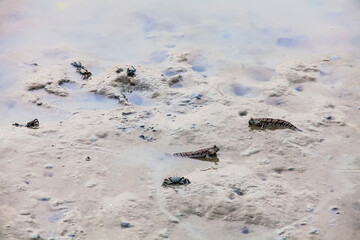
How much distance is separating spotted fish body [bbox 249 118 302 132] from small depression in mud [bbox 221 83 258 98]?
2.36 ft

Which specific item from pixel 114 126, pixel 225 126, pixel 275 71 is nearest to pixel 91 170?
pixel 114 126

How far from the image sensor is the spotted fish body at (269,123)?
589cm

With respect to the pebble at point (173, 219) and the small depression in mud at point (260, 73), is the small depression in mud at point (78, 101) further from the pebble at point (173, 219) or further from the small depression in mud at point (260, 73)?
the pebble at point (173, 219)

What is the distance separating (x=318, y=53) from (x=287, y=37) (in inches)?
28.2

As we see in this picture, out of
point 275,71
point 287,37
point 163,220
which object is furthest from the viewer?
point 287,37

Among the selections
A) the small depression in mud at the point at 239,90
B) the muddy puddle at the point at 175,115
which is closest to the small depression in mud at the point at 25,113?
the muddy puddle at the point at 175,115

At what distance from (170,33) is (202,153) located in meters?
3.35

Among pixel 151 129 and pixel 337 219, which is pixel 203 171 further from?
pixel 337 219

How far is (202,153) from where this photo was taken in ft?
17.7

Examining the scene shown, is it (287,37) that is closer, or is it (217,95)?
(217,95)

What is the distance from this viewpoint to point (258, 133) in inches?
229

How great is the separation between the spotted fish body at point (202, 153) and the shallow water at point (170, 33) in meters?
1.67

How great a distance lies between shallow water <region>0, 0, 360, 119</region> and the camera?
7379mm

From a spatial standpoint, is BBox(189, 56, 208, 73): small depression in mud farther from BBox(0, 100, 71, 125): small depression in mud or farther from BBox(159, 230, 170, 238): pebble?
BBox(159, 230, 170, 238): pebble
